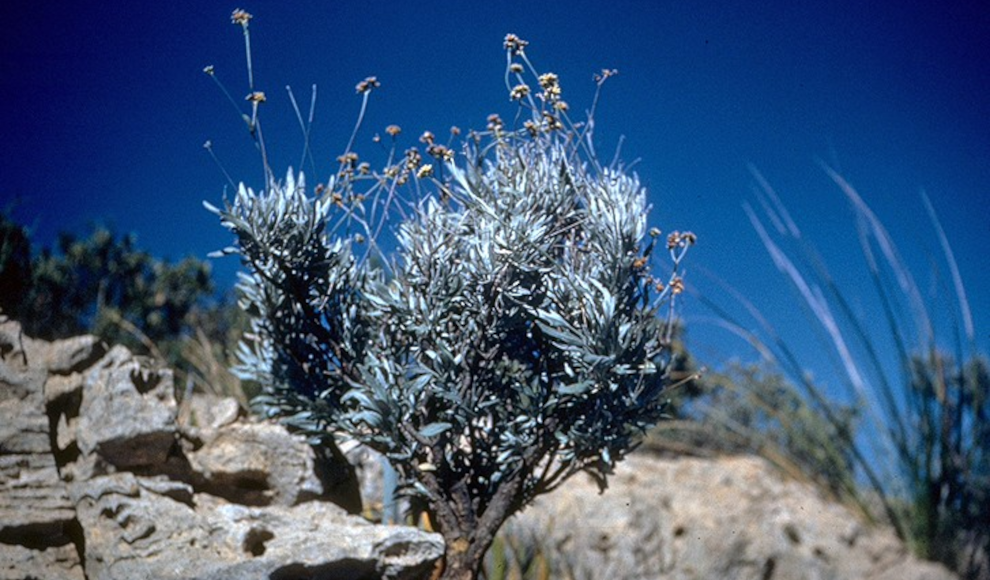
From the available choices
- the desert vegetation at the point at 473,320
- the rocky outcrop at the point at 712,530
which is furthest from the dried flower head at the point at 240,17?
the rocky outcrop at the point at 712,530

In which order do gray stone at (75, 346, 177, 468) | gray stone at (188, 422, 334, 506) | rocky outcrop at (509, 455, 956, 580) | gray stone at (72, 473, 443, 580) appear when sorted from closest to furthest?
gray stone at (72, 473, 443, 580)
gray stone at (75, 346, 177, 468)
gray stone at (188, 422, 334, 506)
rocky outcrop at (509, 455, 956, 580)

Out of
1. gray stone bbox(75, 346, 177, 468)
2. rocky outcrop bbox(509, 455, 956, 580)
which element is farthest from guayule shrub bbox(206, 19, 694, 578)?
rocky outcrop bbox(509, 455, 956, 580)

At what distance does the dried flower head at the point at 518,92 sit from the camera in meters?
4.52

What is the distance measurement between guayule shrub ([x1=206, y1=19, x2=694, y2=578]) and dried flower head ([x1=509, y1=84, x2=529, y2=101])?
1 cm

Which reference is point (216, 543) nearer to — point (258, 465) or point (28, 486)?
point (258, 465)

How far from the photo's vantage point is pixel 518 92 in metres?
4.55

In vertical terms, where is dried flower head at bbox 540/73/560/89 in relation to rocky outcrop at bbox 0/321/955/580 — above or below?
above

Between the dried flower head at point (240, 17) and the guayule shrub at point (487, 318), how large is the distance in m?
0.91

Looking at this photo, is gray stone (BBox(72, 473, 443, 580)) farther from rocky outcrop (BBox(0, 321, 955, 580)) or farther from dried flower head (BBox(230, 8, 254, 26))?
dried flower head (BBox(230, 8, 254, 26))

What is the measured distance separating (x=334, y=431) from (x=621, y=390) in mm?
1814

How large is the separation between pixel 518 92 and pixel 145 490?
3238 mm

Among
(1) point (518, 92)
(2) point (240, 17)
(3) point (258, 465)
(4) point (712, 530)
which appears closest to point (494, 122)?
(1) point (518, 92)

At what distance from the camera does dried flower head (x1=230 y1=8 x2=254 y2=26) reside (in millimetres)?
4441

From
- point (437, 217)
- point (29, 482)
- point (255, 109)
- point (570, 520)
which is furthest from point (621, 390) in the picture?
point (570, 520)
